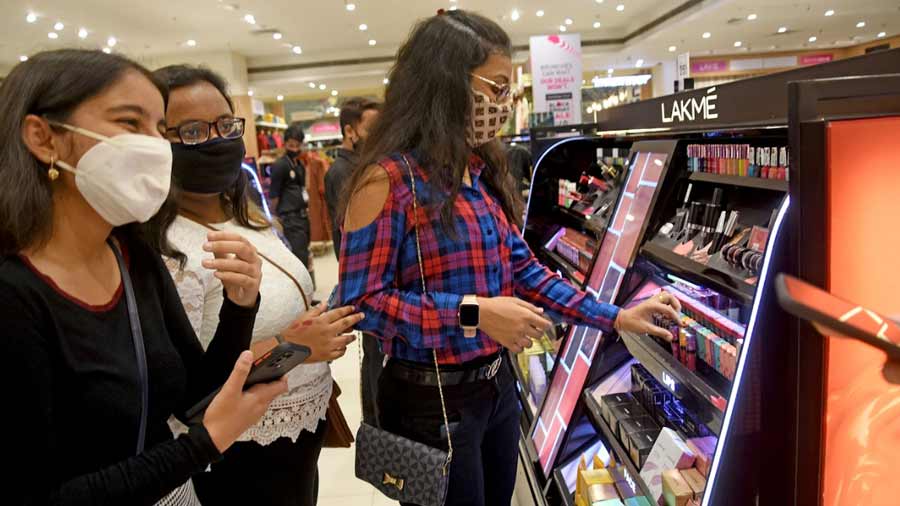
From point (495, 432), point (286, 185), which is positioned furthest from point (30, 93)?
point (286, 185)

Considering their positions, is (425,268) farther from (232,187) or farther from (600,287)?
(600,287)

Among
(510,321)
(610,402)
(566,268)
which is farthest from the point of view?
(566,268)

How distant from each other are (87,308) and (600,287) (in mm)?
1702

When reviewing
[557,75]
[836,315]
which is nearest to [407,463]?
[836,315]

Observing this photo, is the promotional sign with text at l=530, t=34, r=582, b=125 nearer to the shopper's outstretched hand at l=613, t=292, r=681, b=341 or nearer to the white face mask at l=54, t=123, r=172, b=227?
the shopper's outstretched hand at l=613, t=292, r=681, b=341

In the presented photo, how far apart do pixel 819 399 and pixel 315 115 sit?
75.8 feet

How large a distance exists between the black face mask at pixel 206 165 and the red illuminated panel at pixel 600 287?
1.27m

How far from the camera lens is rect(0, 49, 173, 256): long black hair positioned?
3.01ft

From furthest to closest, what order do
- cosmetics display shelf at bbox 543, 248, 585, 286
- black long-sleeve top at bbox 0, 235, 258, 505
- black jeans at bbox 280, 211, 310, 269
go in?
1. black jeans at bbox 280, 211, 310, 269
2. cosmetics display shelf at bbox 543, 248, 585, 286
3. black long-sleeve top at bbox 0, 235, 258, 505

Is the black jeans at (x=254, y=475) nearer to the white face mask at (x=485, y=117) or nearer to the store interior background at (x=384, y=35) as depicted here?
the white face mask at (x=485, y=117)

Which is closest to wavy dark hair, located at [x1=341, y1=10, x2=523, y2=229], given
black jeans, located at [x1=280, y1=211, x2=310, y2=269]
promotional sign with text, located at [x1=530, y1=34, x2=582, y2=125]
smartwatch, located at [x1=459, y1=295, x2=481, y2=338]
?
smartwatch, located at [x1=459, y1=295, x2=481, y2=338]

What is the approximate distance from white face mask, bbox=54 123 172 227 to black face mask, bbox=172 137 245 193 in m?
0.46

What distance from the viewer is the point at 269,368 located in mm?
1108

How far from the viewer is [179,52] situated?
47.2 ft
